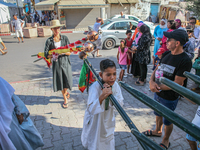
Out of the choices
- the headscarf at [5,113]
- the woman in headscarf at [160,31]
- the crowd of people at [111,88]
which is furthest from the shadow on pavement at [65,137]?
the woman in headscarf at [160,31]

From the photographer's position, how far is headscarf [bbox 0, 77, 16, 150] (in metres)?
1.75

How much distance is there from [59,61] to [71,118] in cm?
143

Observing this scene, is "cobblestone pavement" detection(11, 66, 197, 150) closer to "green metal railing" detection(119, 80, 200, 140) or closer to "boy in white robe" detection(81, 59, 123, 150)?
"boy in white robe" detection(81, 59, 123, 150)

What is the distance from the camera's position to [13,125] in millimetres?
1942

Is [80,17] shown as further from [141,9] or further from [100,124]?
[100,124]

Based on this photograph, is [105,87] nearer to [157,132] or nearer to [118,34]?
[157,132]

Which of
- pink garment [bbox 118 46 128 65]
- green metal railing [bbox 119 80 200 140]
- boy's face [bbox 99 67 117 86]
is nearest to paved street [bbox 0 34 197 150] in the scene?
pink garment [bbox 118 46 128 65]

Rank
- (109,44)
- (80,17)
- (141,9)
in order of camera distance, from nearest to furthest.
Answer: (109,44), (80,17), (141,9)

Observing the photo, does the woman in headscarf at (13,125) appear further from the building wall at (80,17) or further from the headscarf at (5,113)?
the building wall at (80,17)

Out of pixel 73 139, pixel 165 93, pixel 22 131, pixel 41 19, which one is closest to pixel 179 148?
pixel 165 93

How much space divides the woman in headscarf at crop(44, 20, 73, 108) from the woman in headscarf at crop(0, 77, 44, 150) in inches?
72.7

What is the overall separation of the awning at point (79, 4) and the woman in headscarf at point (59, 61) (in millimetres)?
15711

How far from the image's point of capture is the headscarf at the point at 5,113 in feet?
5.73

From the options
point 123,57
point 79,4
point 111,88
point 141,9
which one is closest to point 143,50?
point 123,57
